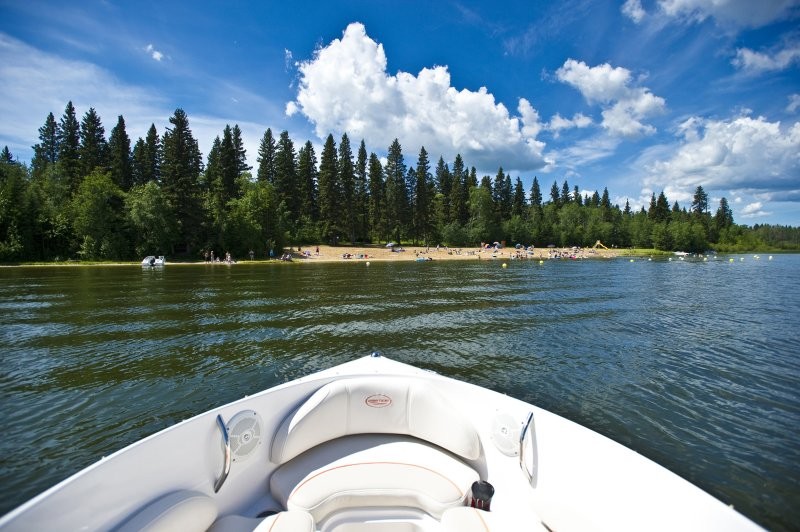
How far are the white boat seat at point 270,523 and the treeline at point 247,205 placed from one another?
60508 mm

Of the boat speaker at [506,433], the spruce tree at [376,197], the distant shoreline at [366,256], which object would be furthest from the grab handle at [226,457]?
the spruce tree at [376,197]

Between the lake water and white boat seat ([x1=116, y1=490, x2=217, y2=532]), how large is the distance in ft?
15.3

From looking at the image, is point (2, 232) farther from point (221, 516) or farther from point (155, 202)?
point (221, 516)

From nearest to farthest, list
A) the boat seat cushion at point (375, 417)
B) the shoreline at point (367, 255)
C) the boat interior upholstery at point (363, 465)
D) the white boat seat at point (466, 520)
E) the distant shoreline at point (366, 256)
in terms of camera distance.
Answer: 1. the white boat seat at point (466, 520)
2. the boat interior upholstery at point (363, 465)
3. the boat seat cushion at point (375, 417)
4. the distant shoreline at point (366, 256)
5. the shoreline at point (367, 255)

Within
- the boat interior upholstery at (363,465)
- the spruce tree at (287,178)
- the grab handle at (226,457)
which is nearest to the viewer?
the boat interior upholstery at (363,465)

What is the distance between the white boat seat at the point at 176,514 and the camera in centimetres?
303

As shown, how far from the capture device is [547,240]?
367ft

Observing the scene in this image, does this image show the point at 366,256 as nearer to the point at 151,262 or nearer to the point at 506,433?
the point at 151,262

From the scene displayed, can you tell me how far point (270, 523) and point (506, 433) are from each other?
2758 millimetres

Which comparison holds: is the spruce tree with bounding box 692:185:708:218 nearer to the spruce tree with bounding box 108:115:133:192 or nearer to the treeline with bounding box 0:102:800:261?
the treeline with bounding box 0:102:800:261

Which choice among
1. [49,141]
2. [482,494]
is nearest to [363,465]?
[482,494]

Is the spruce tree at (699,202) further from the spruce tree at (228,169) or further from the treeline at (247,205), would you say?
the spruce tree at (228,169)

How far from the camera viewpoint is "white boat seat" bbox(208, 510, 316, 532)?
3629 mm

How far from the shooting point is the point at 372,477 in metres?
4.49
